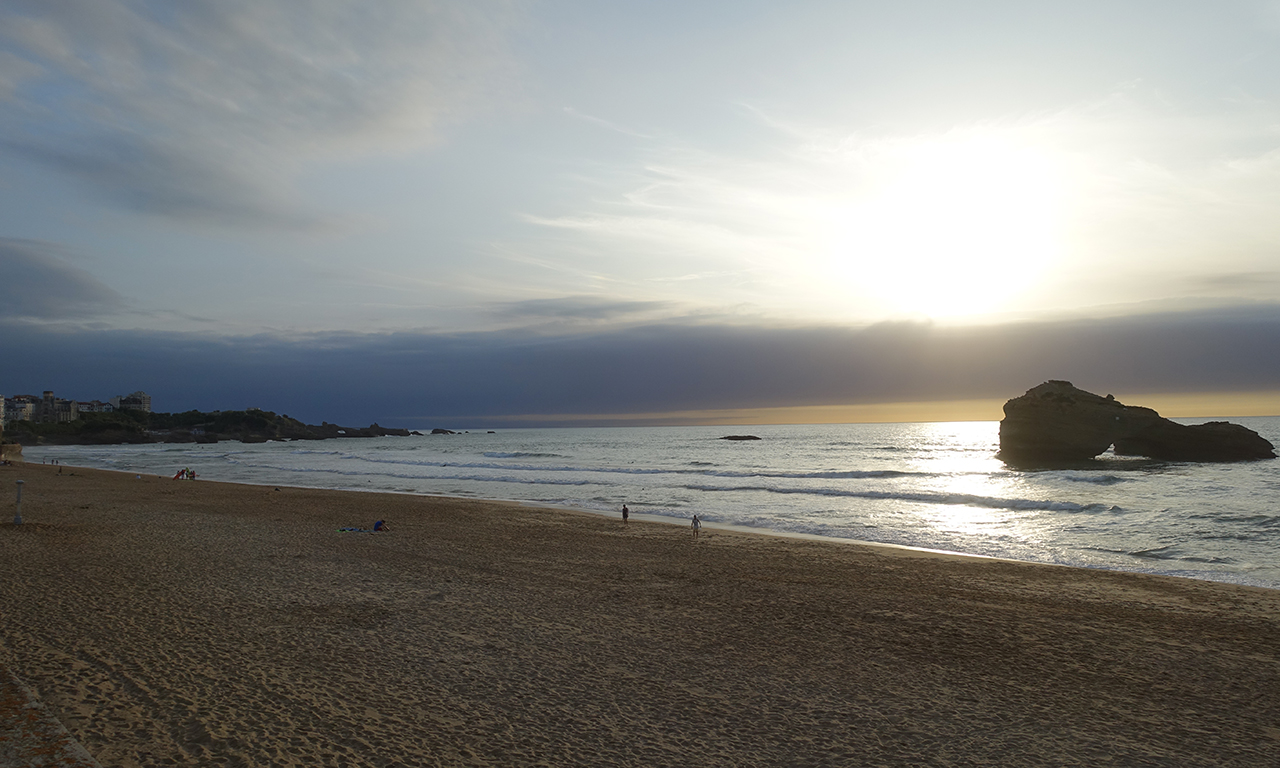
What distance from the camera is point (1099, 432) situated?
150ft

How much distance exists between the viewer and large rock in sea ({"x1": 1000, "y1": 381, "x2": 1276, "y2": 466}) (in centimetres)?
4453

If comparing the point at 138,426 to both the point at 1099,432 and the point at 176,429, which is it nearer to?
the point at 176,429

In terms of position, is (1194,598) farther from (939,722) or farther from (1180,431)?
(1180,431)

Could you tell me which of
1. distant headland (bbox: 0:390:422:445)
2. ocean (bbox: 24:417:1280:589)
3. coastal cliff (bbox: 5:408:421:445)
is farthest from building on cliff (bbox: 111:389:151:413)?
ocean (bbox: 24:417:1280:589)

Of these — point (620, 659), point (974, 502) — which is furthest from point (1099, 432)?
point (620, 659)

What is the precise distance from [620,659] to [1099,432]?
50.4 m

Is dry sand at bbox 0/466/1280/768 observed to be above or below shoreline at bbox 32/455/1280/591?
above

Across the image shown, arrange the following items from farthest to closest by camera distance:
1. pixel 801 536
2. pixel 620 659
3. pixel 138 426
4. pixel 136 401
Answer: pixel 136 401 → pixel 138 426 → pixel 801 536 → pixel 620 659

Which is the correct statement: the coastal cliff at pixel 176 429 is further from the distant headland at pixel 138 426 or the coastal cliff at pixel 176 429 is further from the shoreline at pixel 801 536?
the shoreline at pixel 801 536

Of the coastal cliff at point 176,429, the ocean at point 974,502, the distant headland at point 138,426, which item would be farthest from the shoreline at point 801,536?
the coastal cliff at point 176,429

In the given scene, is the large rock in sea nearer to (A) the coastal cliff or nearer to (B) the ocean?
(B) the ocean

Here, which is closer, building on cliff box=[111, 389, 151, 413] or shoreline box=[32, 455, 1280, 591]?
shoreline box=[32, 455, 1280, 591]

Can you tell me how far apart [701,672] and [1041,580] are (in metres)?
8.37

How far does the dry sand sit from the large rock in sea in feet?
130
